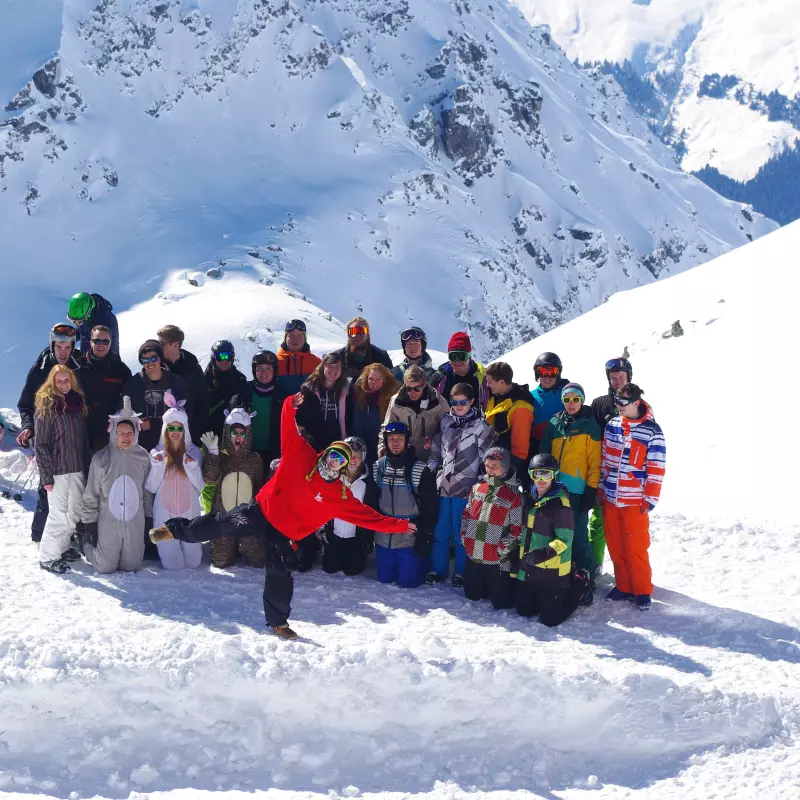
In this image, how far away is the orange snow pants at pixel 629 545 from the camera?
7523 mm

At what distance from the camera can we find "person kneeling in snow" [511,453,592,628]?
23.2 feet

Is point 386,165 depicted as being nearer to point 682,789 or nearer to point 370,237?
point 370,237

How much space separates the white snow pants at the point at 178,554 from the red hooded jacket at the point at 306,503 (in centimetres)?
145

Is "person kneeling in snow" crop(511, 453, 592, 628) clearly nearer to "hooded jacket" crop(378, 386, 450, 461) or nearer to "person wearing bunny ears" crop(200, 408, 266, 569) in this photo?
"hooded jacket" crop(378, 386, 450, 461)

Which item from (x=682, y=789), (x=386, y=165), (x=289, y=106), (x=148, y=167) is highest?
(x=289, y=106)

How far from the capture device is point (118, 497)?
759 cm

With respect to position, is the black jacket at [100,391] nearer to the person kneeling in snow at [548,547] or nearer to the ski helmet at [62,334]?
the ski helmet at [62,334]

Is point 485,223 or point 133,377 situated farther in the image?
point 485,223

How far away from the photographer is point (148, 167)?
95.9 meters

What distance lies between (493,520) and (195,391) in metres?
3.06

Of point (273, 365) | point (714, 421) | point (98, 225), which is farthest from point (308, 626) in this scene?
point (98, 225)

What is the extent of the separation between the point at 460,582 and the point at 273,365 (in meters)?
2.66

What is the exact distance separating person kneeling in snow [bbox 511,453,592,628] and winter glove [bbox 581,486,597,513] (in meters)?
0.61

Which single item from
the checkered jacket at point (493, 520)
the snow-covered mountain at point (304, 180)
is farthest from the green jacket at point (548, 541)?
the snow-covered mountain at point (304, 180)
